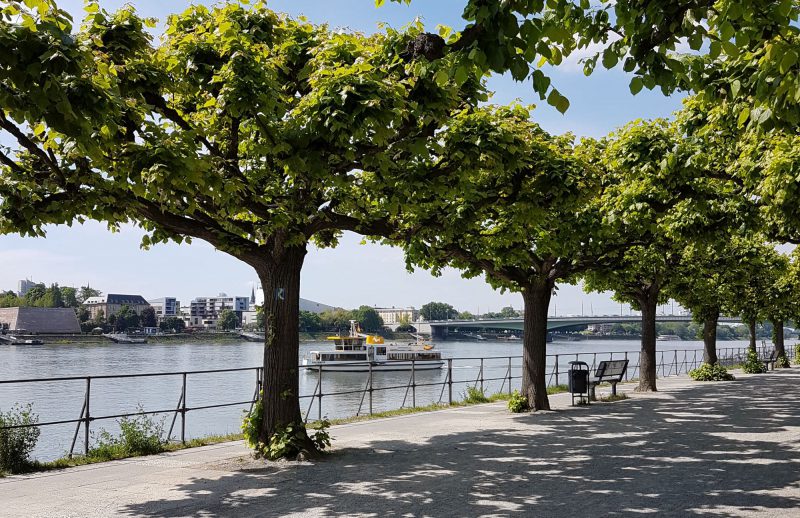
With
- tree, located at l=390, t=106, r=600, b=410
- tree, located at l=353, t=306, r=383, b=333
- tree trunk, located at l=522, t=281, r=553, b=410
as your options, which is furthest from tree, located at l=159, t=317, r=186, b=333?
tree, located at l=390, t=106, r=600, b=410

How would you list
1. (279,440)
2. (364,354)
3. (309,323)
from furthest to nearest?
(309,323) < (364,354) < (279,440)

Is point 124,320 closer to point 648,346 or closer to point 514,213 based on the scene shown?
point 648,346

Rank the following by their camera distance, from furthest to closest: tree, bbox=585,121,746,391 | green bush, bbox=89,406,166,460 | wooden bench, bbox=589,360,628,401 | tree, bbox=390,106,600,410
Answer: wooden bench, bbox=589,360,628,401 → tree, bbox=585,121,746,391 → green bush, bbox=89,406,166,460 → tree, bbox=390,106,600,410

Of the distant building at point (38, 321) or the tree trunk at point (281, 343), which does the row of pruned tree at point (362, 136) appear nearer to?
the tree trunk at point (281, 343)

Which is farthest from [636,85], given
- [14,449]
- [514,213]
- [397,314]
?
[397,314]

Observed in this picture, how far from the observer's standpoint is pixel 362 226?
11008 mm

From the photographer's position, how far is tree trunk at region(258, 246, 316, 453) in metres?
9.91

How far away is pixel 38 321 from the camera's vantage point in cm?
9231

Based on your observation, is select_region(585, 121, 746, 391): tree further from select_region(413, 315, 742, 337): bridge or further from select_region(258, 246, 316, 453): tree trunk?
select_region(413, 315, 742, 337): bridge

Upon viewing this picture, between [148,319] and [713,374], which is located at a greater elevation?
[148,319]

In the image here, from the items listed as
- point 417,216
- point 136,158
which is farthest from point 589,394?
point 136,158

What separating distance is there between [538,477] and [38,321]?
324 feet

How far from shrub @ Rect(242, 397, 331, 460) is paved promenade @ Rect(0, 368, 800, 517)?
0.79ft

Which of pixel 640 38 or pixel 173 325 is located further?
pixel 173 325
